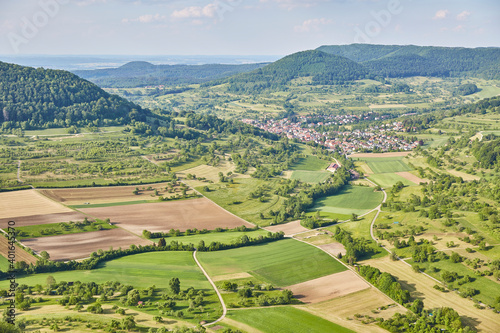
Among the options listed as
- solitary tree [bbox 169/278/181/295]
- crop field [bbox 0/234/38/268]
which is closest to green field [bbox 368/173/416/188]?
solitary tree [bbox 169/278/181/295]

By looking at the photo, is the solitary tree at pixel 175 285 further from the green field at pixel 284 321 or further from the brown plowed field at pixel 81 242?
the brown plowed field at pixel 81 242

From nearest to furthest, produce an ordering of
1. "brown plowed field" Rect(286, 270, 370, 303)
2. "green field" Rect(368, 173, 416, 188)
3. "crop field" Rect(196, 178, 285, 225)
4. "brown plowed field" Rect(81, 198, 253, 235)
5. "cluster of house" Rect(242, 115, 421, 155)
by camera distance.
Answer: "brown plowed field" Rect(286, 270, 370, 303)
"brown plowed field" Rect(81, 198, 253, 235)
"crop field" Rect(196, 178, 285, 225)
"green field" Rect(368, 173, 416, 188)
"cluster of house" Rect(242, 115, 421, 155)

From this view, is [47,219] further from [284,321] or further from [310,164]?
[310,164]

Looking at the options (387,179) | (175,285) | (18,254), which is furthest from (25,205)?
(387,179)

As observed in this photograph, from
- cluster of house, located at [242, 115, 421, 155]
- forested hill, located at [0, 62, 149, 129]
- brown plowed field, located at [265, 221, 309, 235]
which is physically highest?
forested hill, located at [0, 62, 149, 129]

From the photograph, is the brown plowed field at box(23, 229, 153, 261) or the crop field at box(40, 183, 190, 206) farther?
the crop field at box(40, 183, 190, 206)

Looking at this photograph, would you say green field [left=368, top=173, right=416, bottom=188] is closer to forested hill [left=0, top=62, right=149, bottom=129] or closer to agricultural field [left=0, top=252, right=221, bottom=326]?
agricultural field [left=0, top=252, right=221, bottom=326]

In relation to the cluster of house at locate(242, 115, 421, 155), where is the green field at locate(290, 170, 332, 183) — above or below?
below
